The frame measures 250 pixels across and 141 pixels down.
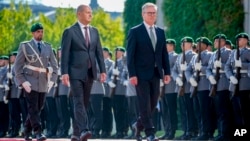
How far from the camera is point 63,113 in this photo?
84.8 ft

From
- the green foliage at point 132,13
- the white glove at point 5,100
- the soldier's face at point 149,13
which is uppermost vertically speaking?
the green foliage at point 132,13

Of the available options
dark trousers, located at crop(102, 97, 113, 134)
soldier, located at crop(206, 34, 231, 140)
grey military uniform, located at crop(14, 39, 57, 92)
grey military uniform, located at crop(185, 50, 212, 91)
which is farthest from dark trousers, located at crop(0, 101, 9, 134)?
grey military uniform, located at crop(14, 39, 57, 92)

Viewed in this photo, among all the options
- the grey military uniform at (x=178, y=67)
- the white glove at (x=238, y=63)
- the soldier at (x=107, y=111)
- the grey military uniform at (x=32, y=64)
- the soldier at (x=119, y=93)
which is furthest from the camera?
the soldier at (x=107, y=111)

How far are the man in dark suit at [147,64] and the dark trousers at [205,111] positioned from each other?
435 cm

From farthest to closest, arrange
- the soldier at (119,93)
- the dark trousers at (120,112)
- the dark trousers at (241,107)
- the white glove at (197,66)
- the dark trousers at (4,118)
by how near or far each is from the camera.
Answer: the dark trousers at (4,118) → the dark trousers at (120,112) → the soldier at (119,93) → the white glove at (197,66) → the dark trousers at (241,107)

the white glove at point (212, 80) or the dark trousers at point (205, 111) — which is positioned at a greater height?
the white glove at point (212, 80)

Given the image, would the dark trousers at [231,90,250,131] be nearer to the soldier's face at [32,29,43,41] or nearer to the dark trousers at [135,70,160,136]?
the dark trousers at [135,70,160,136]

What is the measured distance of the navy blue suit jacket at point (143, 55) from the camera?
16.9 metres

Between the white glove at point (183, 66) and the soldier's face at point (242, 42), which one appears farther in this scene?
the white glove at point (183, 66)

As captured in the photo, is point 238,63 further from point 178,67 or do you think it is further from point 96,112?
point 96,112

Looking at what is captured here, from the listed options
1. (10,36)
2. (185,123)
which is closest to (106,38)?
(10,36)

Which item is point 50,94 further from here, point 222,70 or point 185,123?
point 222,70

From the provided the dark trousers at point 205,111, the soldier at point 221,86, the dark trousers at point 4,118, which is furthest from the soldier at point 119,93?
the soldier at point 221,86

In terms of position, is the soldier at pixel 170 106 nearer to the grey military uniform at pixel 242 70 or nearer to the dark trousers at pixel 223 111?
the dark trousers at pixel 223 111
